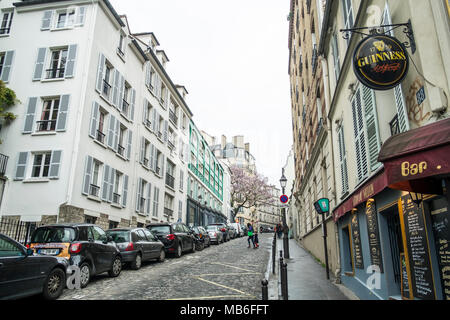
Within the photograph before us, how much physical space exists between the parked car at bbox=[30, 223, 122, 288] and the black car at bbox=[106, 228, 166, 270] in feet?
5.49

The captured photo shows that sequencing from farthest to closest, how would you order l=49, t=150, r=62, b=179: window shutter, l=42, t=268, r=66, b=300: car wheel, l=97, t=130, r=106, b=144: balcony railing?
l=97, t=130, r=106, b=144: balcony railing → l=49, t=150, r=62, b=179: window shutter → l=42, t=268, r=66, b=300: car wheel

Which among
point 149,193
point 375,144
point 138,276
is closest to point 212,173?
point 149,193

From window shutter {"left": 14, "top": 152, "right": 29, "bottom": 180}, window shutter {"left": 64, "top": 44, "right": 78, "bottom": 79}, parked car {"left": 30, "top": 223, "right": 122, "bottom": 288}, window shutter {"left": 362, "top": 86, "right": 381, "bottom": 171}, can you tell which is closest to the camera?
window shutter {"left": 362, "top": 86, "right": 381, "bottom": 171}

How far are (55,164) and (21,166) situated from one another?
178 cm

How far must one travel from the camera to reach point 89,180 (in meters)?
16.3

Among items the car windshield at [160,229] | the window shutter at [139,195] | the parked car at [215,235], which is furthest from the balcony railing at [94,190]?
the parked car at [215,235]

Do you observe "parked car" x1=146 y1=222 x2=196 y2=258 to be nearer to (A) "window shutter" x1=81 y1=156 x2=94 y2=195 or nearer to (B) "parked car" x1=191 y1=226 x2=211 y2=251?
(B) "parked car" x1=191 y1=226 x2=211 y2=251

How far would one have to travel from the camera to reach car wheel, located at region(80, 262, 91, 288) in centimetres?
848

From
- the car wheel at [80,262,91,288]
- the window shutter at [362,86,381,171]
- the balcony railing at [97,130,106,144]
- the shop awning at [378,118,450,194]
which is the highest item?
the balcony railing at [97,130,106,144]

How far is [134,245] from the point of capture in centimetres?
1169

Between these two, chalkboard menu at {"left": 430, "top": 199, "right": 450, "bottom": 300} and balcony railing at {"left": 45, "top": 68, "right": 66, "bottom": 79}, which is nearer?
chalkboard menu at {"left": 430, "top": 199, "right": 450, "bottom": 300}

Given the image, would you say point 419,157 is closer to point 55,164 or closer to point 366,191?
point 366,191

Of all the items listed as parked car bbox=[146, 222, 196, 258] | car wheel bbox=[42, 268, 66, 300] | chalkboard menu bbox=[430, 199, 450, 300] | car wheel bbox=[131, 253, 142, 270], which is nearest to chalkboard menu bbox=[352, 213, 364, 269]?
chalkboard menu bbox=[430, 199, 450, 300]

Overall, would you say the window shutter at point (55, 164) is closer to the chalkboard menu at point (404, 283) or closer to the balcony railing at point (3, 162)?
the balcony railing at point (3, 162)
